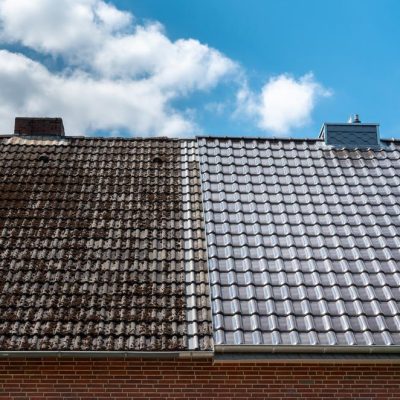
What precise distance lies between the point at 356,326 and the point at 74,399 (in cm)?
347

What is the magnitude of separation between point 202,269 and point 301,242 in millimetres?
1598

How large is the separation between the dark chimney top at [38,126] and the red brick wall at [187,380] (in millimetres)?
5933

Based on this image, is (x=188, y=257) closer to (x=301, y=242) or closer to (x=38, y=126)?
(x=301, y=242)

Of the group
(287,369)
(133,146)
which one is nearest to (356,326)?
(287,369)

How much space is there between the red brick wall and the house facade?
2 cm

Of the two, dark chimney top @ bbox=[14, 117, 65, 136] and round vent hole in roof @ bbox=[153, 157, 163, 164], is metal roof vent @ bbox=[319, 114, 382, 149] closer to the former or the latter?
→ round vent hole in roof @ bbox=[153, 157, 163, 164]

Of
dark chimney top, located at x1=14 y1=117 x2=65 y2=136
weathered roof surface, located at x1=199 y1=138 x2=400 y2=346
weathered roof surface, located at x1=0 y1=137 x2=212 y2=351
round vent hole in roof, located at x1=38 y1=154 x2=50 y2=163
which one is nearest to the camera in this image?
weathered roof surface, located at x1=0 y1=137 x2=212 y2=351

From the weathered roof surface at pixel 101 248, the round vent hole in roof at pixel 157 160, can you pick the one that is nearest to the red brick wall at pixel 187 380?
the weathered roof surface at pixel 101 248

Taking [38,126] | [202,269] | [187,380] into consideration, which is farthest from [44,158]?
[187,380]

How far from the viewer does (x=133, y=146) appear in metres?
10.6

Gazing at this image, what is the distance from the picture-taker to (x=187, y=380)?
6250 mm

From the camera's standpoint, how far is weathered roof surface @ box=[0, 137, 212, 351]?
638 centimetres

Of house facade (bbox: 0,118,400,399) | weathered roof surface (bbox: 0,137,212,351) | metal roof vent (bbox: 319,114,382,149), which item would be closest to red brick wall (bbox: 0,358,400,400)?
house facade (bbox: 0,118,400,399)

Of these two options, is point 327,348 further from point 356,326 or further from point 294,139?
point 294,139
